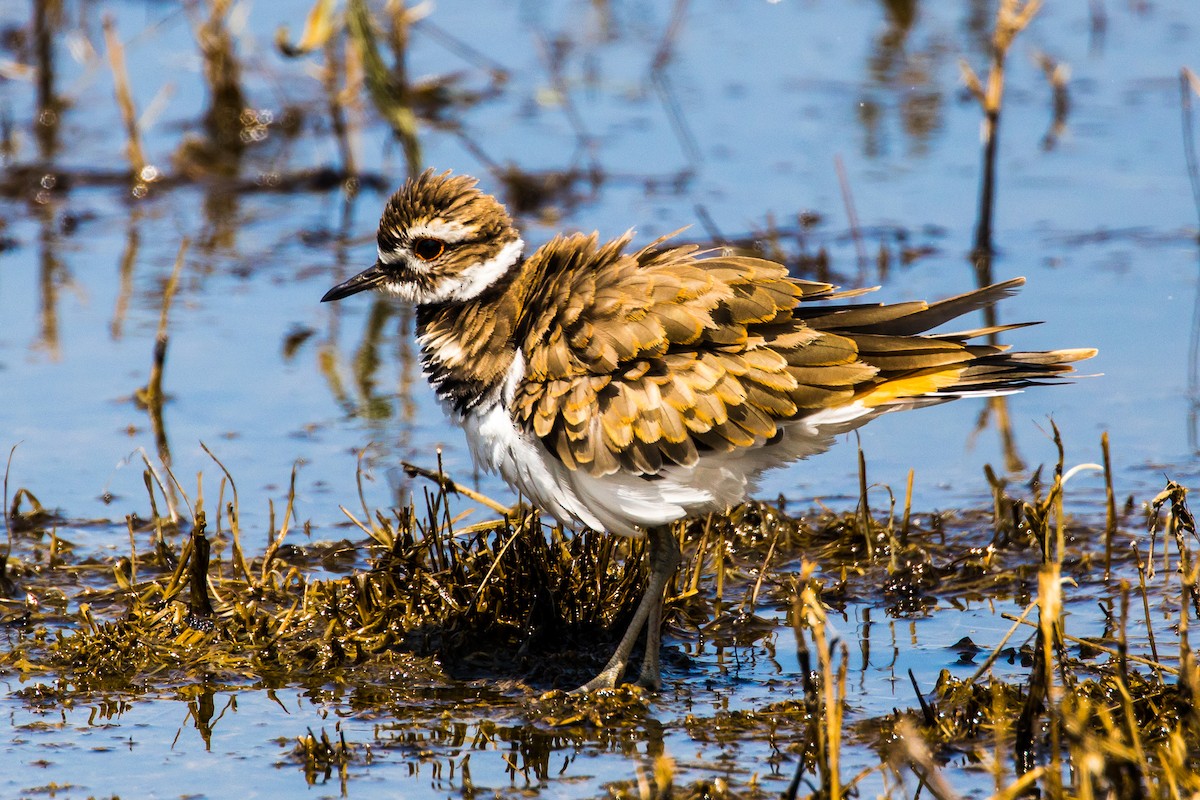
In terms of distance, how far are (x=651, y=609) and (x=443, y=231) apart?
1566mm

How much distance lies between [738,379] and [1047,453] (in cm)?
297

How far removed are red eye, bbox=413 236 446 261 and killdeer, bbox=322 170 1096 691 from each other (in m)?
0.36

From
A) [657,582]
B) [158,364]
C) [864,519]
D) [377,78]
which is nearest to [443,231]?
[657,582]

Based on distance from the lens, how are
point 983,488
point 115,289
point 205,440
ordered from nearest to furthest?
point 983,488
point 205,440
point 115,289

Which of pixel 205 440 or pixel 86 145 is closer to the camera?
pixel 205 440

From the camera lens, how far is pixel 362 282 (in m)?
6.55

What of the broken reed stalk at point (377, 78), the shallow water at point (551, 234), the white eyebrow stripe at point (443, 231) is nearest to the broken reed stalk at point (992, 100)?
the shallow water at point (551, 234)

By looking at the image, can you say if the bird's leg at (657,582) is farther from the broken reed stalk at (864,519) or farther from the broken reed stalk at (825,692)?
the broken reed stalk at (825,692)

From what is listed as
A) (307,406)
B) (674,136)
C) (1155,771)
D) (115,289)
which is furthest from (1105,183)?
(1155,771)

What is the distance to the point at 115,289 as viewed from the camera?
1048 centimetres

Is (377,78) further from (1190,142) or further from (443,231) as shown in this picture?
A: (1190,142)

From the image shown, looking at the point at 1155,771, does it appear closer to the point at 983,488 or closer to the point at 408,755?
the point at 408,755

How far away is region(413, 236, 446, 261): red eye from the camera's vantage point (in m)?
6.23

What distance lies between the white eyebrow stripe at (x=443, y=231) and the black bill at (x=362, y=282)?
284 millimetres
